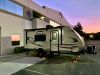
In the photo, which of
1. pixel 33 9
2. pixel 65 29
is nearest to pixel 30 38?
pixel 65 29

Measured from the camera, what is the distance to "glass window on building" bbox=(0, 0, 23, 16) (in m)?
18.1

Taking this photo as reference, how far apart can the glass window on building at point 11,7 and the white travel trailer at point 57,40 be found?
12.6ft

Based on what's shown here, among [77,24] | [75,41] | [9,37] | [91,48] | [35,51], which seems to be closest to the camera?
[75,41]

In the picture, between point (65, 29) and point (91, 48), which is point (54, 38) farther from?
point (91, 48)

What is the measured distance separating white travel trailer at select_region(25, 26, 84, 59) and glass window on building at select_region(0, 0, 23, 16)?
383cm

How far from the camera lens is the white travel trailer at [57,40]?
49.3 ft

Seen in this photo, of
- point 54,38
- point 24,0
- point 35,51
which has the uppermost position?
point 24,0

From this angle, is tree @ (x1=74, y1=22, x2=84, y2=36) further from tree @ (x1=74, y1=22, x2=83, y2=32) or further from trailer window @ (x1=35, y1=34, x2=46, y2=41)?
trailer window @ (x1=35, y1=34, x2=46, y2=41)

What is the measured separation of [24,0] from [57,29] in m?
9.26

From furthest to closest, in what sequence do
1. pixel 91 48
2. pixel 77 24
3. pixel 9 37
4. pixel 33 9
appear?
pixel 77 24 → pixel 33 9 → pixel 9 37 → pixel 91 48

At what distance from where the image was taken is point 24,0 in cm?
2289

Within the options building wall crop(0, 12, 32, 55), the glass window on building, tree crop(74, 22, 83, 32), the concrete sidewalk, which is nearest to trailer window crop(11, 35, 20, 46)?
building wall crop(0, 12, 32, 55)

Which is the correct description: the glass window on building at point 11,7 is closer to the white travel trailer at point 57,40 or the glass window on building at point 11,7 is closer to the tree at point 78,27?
the white travel trailer at point 57,40

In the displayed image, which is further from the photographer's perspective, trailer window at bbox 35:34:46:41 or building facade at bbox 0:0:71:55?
building facade at bbox 0:0:71:55
